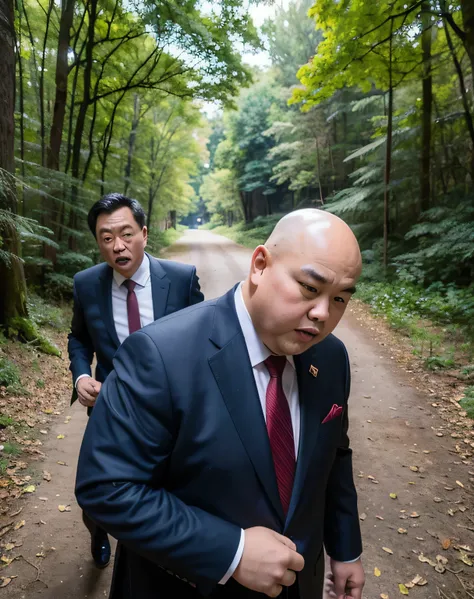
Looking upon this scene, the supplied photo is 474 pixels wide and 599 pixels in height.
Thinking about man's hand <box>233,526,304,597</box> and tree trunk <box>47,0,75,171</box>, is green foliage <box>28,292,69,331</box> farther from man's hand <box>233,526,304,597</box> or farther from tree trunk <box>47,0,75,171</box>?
man's hand <box>233,526,304,597</box>

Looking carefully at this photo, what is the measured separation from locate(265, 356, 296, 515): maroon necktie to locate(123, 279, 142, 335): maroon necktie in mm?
1398

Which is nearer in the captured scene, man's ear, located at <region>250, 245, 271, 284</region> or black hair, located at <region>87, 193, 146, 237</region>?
man's ear, located at <region>250, 245, 271, 284</region>

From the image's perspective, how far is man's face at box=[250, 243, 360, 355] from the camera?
3.65 feet

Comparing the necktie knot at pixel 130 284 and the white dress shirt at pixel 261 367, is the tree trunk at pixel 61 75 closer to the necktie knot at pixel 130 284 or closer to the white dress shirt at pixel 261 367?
the necktie knot at pixel 130 284

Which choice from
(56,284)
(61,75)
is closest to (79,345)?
(56,284)

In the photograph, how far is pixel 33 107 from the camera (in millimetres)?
10406

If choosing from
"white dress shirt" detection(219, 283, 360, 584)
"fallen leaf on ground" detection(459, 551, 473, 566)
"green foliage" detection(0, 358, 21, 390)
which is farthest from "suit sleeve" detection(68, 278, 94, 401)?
"fallen leaf on ground" detection(459, 551, 473, 566)

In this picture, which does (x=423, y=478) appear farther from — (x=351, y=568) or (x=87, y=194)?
(x=87, y=194)

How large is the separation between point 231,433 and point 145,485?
0.27 metres

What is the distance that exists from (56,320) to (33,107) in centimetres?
657

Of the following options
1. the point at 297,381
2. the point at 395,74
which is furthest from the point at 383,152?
the point at 297,381

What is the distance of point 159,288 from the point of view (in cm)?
A: 255

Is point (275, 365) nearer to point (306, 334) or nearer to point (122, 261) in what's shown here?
point (306, 334)

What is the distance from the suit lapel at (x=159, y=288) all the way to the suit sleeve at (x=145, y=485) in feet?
4.58
